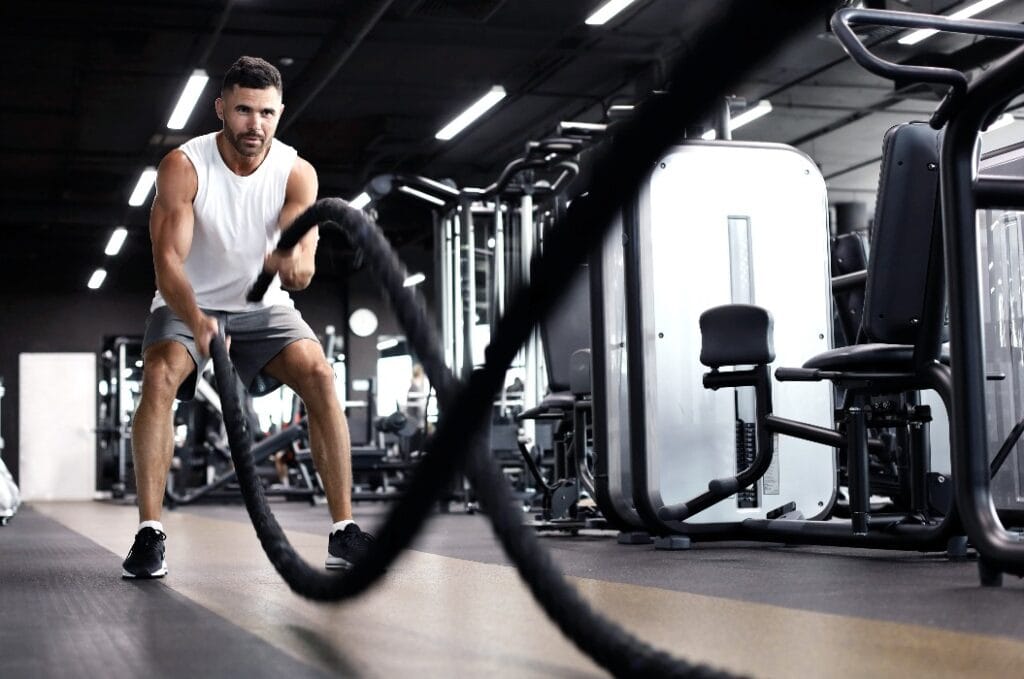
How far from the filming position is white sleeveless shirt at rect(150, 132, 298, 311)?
2922mm

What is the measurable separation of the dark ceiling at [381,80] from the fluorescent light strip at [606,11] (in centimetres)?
9

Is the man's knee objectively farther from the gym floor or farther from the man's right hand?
the gym floor

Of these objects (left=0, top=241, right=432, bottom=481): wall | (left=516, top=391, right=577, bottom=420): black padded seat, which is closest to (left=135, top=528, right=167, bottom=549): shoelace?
(left=516, top=391, right=577, bottom=420): black padded seat

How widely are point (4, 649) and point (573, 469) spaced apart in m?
3.56

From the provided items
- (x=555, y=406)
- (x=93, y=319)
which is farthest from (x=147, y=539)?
(x=93, y=319)

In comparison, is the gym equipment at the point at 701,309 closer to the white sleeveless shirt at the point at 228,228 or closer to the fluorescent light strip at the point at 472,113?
the white sleeveless shirt at the point at 228,228

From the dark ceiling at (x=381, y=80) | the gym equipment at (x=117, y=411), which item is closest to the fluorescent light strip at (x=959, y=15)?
the dark ceiling at (x=381, y=80)

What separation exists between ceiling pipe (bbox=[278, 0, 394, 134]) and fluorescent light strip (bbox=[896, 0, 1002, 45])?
356 centimetres

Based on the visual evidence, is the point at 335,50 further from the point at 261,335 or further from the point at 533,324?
the point at 533,324

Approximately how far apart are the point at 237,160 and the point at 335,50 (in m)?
6.40

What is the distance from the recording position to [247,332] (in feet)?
9.59

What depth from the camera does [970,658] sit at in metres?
1.56

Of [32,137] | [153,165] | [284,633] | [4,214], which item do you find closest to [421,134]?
[153,165]

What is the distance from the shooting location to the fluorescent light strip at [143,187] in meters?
12.2
